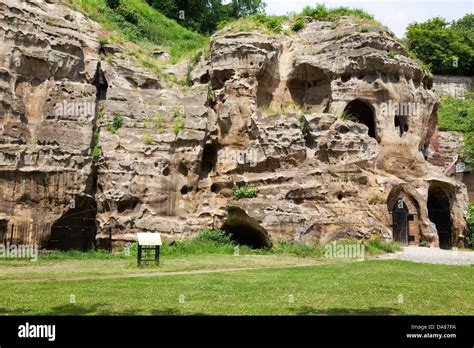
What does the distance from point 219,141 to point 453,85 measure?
4274cm

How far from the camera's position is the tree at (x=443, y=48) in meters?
60.3

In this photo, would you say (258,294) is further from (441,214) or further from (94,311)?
(441,214)

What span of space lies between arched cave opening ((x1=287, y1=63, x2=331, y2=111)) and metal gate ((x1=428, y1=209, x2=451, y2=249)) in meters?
11.5

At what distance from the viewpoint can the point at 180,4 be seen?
54.3m

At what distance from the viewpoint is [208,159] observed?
3103cm

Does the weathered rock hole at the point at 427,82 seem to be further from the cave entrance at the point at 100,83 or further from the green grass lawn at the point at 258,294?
the cave entrance at the point at 100,83

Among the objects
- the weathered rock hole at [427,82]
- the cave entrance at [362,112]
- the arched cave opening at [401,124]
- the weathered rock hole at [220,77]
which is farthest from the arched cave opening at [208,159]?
the weathered rock hole at [427,82]

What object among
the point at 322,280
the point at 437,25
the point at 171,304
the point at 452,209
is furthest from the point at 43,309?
the point at 437,25

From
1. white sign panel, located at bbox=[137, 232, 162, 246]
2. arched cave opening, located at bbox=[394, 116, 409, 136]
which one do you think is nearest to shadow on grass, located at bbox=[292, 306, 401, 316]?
white sign panel, located at bbox=[137, 232, 162, 246]

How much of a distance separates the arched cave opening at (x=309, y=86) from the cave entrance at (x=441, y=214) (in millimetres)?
10429

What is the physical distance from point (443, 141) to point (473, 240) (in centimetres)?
1388

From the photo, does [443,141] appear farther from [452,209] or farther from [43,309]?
[43,309]

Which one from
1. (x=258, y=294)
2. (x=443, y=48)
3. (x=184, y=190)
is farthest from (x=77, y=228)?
(x=443, y=48)

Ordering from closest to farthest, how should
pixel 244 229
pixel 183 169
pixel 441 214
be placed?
pixel 183 169
pixel 244 229
pixel 441 214
